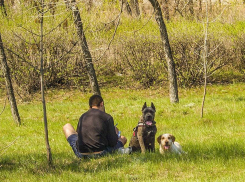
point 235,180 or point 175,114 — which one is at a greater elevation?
point 235,180

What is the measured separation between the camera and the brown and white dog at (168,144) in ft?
23.5

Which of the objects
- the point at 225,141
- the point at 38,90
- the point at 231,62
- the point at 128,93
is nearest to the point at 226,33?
the point at 231,62

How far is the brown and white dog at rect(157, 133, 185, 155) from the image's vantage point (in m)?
7.16

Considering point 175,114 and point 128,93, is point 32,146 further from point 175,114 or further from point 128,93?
point 128,93

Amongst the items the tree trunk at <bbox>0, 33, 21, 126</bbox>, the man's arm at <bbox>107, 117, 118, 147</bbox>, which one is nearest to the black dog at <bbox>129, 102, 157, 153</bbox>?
the man's arm at <bbox>107, 117, 118, 147</bbox>

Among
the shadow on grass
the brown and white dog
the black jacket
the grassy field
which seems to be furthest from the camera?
the brown and white dog

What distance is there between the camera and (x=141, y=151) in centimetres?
758

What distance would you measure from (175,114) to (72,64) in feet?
24.2

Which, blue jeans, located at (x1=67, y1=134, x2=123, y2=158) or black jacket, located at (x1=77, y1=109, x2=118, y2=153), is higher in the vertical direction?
black jacket, located at (x1=77, y1=109, x2=118, y2=153)

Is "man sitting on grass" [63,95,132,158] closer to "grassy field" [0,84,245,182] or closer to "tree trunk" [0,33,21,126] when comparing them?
"grassy field" [0,84,245,182]

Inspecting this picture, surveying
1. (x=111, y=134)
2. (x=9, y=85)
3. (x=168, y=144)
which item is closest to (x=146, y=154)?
(x=168, y=144)

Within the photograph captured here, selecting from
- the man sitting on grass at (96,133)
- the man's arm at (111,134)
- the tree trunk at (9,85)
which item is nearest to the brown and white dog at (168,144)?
the man sitting on grass at (96,133)

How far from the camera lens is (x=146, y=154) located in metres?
7.25

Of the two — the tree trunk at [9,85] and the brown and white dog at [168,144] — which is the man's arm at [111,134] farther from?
the tree trunk at [9,85]
